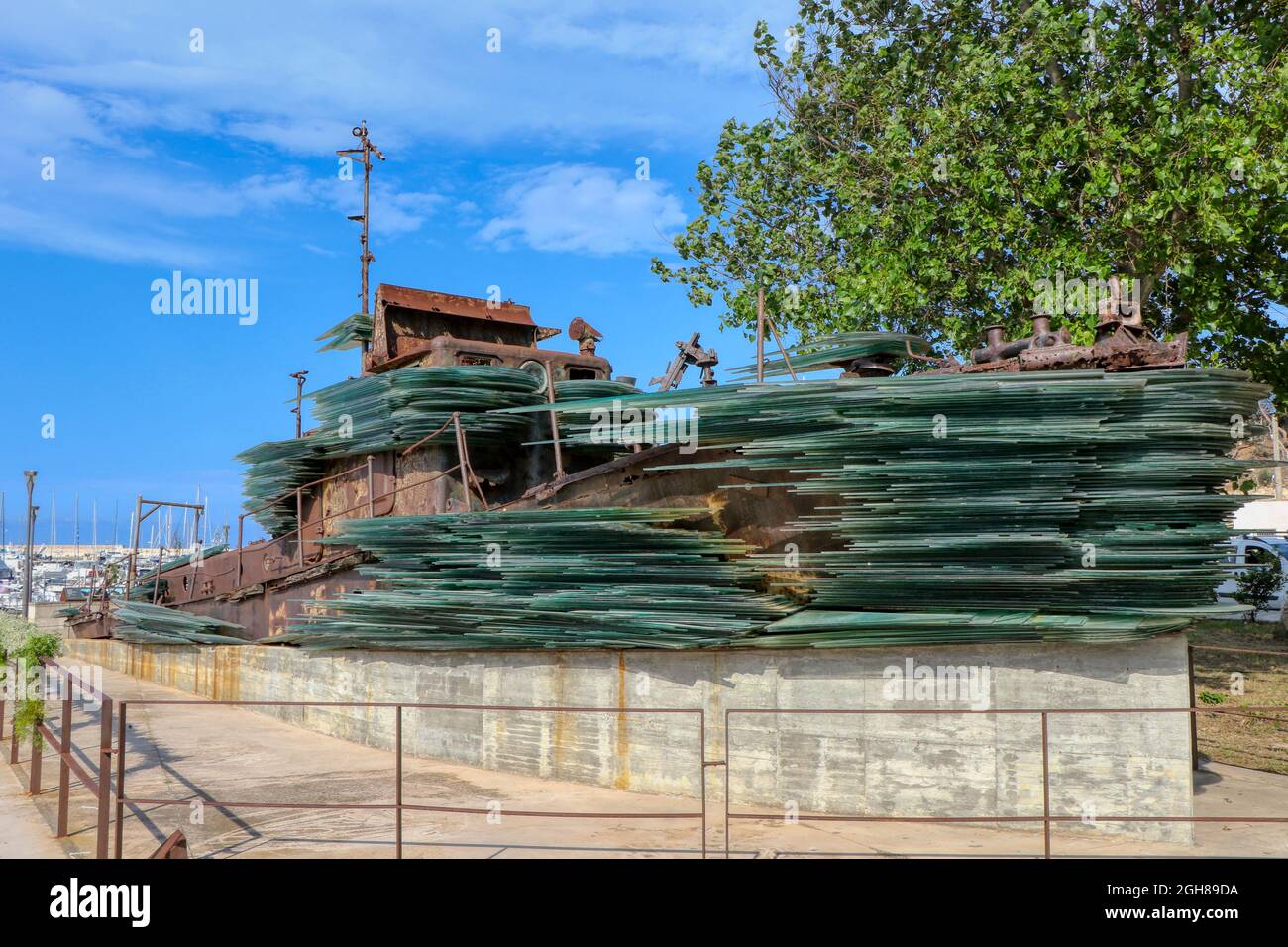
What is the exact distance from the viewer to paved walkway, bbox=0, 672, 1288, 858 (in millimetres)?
8156

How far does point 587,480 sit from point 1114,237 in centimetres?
931

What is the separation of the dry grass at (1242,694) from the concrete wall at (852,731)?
149 cm

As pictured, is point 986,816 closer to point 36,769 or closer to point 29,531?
point 36,769

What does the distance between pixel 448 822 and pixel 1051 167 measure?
509 inches

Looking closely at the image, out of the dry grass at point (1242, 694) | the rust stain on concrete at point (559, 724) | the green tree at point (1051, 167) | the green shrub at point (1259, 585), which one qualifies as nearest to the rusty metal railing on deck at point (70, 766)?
the rust stain on concrete at point (559, 724)

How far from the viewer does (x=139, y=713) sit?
17328mm

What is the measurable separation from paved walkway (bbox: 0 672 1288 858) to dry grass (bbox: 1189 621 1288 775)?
104 centimetres

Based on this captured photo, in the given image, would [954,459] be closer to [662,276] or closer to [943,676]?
[943,676]

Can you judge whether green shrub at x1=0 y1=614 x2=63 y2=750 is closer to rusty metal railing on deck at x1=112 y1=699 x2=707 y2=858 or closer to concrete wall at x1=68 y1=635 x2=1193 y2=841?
rusty metal railing on deck at x1=112 y1=699 x2=707 y2=858

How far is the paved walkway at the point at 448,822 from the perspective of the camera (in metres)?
8.16

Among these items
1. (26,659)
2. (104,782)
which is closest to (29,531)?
(26,659)

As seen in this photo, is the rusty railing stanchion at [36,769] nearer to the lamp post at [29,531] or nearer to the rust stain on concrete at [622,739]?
the rust stain on concrete at [622,739]

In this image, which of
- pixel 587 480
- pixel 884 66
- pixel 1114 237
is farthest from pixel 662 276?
pixel 587 480

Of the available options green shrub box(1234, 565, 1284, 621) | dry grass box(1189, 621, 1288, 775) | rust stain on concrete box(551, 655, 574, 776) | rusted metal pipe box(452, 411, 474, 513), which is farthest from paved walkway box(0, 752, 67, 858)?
green shrub box(1234, 565, 1284, 621)
